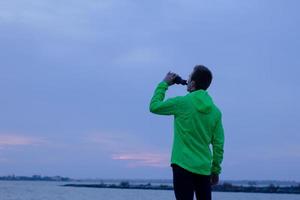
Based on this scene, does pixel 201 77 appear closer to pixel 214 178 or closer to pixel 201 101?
pixel 201 101

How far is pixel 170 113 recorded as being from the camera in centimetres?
450

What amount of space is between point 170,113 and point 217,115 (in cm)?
40

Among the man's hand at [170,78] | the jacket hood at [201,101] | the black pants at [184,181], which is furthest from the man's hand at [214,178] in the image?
the man's hand at [170,78]

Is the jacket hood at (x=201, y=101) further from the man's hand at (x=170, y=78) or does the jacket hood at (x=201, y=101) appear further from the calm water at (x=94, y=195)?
the calm water at (x=94, y=195)

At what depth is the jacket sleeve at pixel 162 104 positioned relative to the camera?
446 centimetres

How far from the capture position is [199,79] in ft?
14.9

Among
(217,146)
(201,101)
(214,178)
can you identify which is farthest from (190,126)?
(214,178)

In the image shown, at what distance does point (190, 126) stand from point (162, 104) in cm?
27

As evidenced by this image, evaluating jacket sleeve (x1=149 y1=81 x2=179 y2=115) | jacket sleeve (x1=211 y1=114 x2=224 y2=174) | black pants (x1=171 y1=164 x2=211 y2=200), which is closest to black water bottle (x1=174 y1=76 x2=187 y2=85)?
jacket sleeve (x1=149 y1=81 x2=179 y2=115)

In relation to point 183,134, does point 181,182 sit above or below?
below

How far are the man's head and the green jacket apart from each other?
6 cm

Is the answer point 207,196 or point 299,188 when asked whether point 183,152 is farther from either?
point 299,188

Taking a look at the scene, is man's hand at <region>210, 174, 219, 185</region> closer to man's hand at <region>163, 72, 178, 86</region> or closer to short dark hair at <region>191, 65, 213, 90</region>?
short dark hair at <region>191, 65, 213, 90</region>

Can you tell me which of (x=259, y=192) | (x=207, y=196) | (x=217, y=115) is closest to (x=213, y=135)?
(x=217, y=115)
